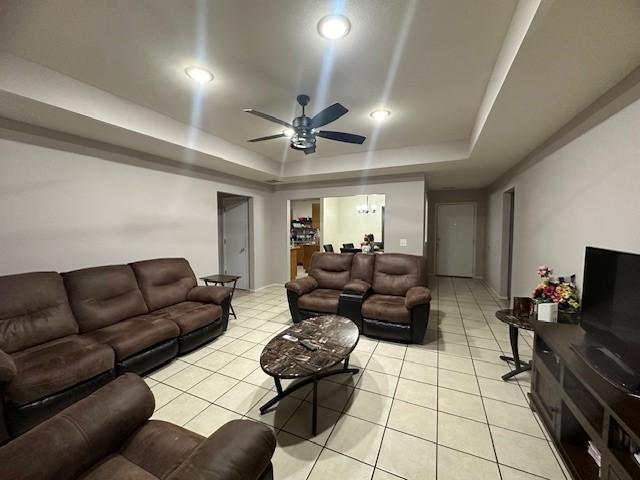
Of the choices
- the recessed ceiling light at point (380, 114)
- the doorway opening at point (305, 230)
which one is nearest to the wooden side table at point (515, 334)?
the recessed ceiling light at point (380, 114)

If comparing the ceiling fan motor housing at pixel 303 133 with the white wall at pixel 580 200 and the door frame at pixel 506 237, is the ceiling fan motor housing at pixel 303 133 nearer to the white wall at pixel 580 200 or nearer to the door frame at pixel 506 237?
the white wall at pixel 580 200

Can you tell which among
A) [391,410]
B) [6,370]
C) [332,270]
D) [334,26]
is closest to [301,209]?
[332,270]

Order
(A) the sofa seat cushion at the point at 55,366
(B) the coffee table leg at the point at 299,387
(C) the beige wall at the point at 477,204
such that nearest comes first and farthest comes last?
(A) the sofa seat cushion at the point at 55,366 → (B) the coffee table leg at the point at 299,387 → (C) the beige wall at the point at 477,204

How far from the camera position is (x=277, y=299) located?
16.2ft

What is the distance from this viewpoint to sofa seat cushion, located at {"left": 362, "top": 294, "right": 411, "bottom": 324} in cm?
296

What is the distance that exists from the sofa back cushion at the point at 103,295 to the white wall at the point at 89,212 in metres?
0.42

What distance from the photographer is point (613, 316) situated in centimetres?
144

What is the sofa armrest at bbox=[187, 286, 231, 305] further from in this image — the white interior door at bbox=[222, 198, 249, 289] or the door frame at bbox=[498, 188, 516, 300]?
the door frame at bbox=[498, 188, 516, 300]

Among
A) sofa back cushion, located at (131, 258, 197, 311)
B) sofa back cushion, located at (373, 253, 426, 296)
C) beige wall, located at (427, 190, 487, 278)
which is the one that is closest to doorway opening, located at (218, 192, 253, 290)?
sofa back cushion, located at (131, 258, 197, 311)

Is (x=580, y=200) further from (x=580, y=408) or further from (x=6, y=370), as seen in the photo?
(x=6, y=370)

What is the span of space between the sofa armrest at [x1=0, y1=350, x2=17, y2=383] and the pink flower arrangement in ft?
13.0

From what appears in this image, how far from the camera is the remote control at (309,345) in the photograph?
199cm

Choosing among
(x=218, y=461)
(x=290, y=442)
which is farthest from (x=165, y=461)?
(x=290, y=442)

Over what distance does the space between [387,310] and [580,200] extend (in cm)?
205
